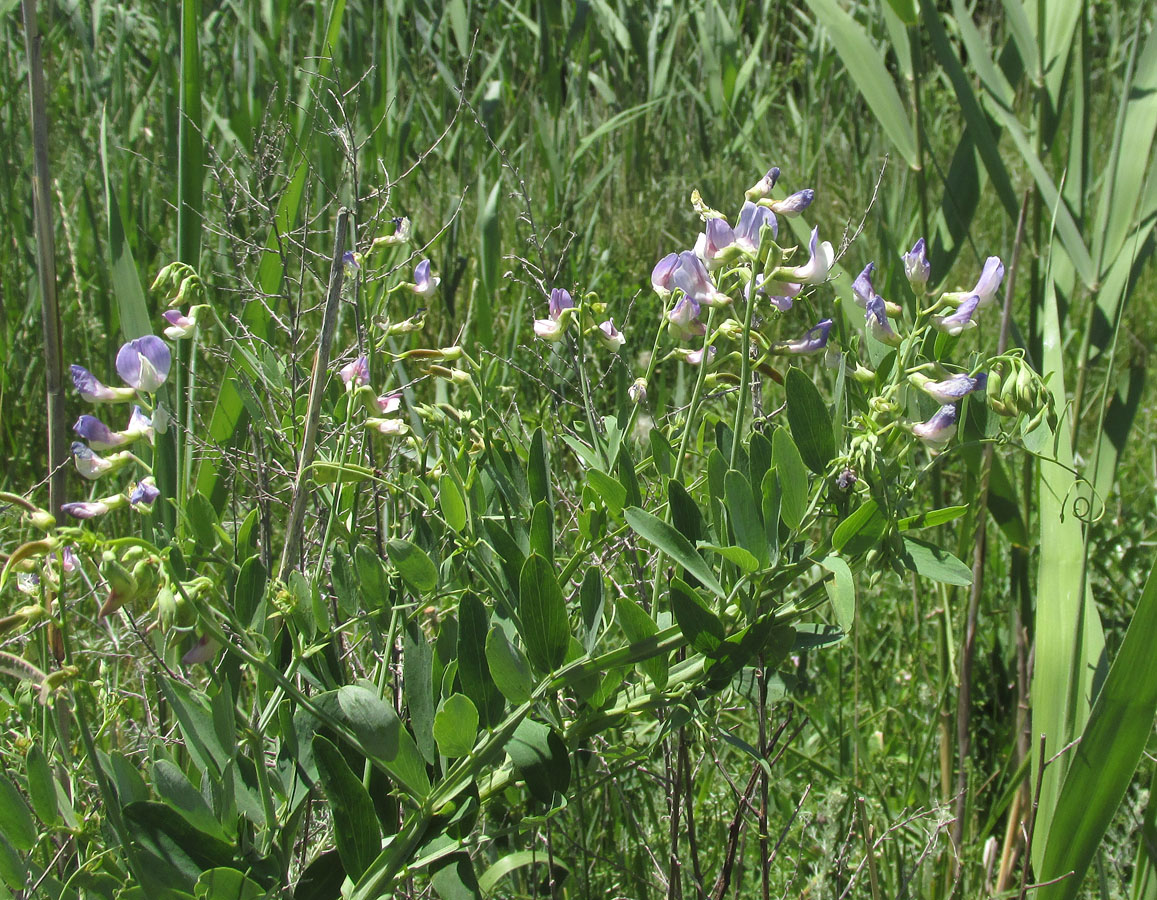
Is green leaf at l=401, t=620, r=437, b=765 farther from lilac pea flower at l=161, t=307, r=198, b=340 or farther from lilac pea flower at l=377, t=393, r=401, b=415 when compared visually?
lilac pea flower at l=161, t=307, r=198, b=340

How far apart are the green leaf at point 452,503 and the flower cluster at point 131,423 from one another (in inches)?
7.1

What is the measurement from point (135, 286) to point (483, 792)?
22.4 inches

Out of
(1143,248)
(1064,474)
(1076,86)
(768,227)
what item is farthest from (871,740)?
(768,227)

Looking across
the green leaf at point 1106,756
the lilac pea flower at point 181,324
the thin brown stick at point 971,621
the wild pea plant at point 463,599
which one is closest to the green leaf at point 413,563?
the wild pea plant at point 463,599

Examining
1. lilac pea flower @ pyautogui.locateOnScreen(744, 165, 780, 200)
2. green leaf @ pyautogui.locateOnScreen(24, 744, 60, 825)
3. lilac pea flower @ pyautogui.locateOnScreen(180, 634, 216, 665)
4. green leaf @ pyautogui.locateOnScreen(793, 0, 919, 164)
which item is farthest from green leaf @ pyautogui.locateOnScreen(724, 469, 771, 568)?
green leaf @ pyautogui.locateOnScreen(793, 0, 919, 164)

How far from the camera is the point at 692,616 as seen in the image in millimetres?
594

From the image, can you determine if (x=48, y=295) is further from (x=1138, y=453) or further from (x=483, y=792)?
(x=1138, y=453)

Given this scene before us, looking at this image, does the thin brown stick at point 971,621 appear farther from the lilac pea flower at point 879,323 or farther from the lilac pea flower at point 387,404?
the lilac pea flower at point 387,404

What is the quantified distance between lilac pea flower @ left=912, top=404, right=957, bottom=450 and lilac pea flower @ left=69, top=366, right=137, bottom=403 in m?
0.49

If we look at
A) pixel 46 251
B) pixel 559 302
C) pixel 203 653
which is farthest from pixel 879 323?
pixel 46 251

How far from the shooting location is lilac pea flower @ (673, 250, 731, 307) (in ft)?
2.24

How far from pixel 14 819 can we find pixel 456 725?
28cm

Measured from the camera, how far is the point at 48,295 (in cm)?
75

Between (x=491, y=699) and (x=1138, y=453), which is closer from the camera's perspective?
(x=491, y=699)
